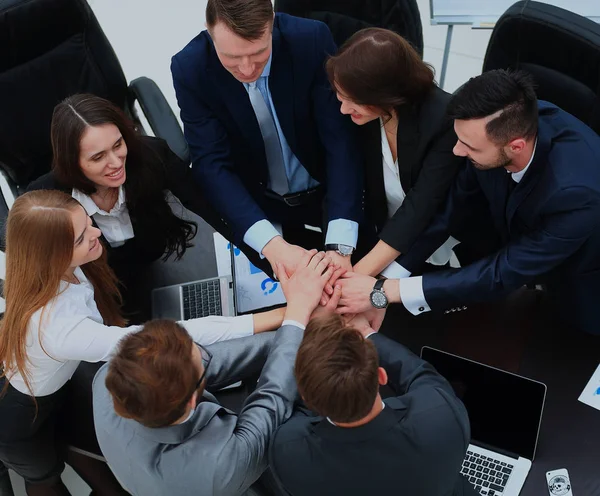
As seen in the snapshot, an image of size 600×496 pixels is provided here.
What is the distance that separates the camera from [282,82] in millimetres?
2010

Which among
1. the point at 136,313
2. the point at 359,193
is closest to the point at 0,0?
the point at 136,313

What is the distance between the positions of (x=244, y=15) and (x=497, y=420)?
1250 millimetres

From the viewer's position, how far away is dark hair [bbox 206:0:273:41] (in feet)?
5.64

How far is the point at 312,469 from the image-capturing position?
136 centimetres

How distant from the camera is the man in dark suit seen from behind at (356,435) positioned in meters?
1.31

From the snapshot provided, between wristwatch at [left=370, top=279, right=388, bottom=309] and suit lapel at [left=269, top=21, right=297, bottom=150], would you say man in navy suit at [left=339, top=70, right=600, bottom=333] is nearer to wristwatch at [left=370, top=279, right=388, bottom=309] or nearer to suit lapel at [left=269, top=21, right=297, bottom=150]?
wristwatch at [left=370, top=279, right=388, bottom=309]

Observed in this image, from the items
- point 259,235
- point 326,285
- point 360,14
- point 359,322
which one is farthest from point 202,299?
point 360,14

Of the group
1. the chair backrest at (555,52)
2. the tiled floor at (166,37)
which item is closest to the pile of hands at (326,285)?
the chair backrest at (555,52)

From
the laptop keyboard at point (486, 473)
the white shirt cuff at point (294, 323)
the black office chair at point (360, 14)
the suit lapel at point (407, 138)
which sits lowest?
the laptop keyboard at point (486, 473)

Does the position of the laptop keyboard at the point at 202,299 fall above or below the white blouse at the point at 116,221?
below

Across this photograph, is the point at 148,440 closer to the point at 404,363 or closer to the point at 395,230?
the point at 404,363

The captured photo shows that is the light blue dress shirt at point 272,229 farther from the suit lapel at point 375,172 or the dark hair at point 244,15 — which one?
the dark hair at point 244,15

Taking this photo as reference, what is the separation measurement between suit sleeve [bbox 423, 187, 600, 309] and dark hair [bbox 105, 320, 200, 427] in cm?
82

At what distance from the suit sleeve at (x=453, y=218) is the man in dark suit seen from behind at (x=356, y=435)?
0.72 metres
